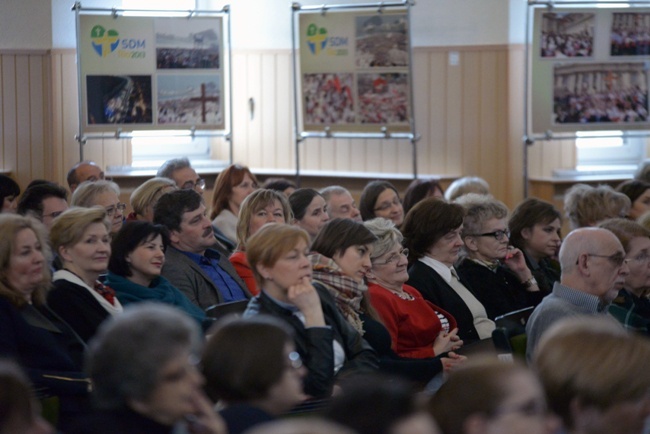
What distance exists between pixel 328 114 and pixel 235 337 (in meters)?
6.24

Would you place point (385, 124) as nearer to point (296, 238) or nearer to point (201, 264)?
point (201, 264)

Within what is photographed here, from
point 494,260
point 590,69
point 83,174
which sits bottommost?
point 494,260

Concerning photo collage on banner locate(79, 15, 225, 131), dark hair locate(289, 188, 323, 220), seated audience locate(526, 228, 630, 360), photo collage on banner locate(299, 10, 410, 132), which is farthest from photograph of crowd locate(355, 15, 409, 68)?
seated audience locate(526, 228, 630, 360)

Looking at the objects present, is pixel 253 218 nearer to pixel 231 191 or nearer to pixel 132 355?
pixel 231 191

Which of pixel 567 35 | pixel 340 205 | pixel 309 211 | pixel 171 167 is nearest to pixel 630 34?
pixel 567 35

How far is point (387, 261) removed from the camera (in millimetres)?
4363

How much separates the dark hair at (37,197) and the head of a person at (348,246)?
1843 millimetres

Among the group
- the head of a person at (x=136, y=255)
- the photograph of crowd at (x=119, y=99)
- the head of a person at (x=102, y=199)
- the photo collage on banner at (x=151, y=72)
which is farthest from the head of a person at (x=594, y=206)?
the photograph of crowd at (x=119, y=99)

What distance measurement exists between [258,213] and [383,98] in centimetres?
354

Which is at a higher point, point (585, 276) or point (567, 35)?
point (567, 35)

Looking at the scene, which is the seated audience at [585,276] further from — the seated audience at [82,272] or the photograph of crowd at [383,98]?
the photograph of crowd at [383,98]

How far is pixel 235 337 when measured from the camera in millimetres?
2414

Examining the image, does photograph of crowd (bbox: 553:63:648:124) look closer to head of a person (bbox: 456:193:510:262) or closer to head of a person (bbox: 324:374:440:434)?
head of a person (bbox: 456:193:510:262)

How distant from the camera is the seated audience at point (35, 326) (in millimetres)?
3192
